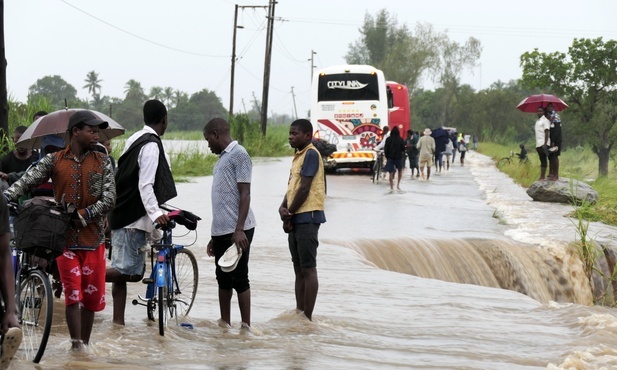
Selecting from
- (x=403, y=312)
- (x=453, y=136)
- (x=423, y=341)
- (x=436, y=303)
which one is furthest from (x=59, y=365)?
(x=453, y=136)

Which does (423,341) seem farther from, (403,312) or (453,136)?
(453,136)

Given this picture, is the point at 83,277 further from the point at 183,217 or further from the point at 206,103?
the point at 206,103

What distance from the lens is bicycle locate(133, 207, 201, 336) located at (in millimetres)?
7215

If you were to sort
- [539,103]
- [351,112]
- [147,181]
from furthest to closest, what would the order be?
[351,112]
[539,103]
[147,181]

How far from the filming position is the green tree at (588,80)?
54.8 metres

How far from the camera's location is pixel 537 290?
48.3ft

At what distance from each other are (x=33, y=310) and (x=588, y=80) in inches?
2061

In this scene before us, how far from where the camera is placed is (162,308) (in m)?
7.22

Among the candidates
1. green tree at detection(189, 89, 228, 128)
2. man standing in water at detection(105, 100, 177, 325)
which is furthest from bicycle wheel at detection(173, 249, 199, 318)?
green tree at detection(189, 89, 228, 128)

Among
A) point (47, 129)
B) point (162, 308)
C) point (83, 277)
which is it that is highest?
point (47, 129)

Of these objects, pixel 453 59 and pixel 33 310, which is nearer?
pixel 33 310

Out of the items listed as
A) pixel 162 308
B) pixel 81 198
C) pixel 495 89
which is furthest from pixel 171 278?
pixel 495 89

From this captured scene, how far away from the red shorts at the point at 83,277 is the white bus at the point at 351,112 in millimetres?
26940

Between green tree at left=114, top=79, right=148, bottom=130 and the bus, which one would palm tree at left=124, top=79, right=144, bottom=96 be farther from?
the bus
